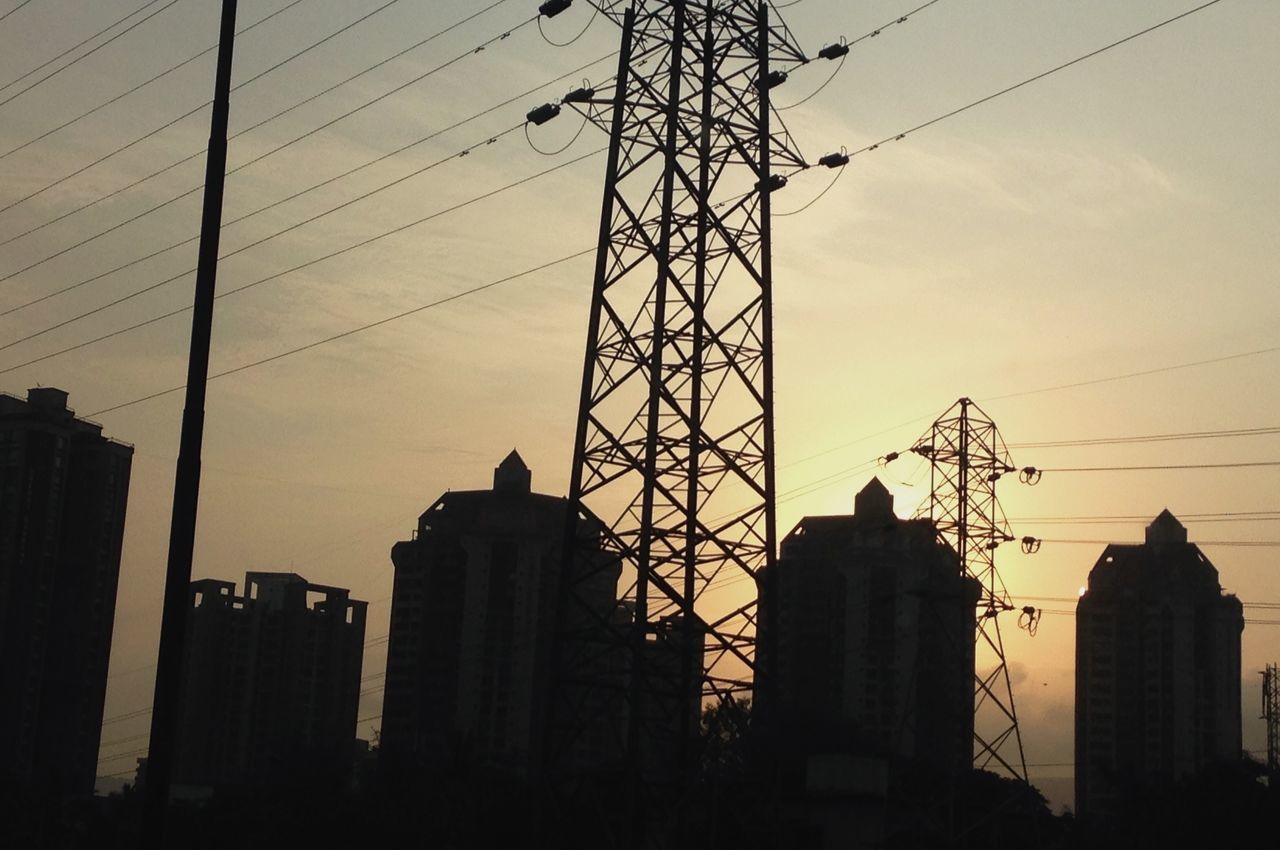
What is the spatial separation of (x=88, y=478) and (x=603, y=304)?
103142 mm

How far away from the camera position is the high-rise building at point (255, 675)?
17738 cm

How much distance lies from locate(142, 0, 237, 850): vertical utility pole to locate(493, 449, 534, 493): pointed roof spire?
132117 millimetres

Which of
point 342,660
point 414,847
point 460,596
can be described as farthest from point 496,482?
point 414,847

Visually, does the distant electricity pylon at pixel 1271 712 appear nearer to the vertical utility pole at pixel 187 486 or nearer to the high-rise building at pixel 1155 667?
the high-rise building at pixel 1155 667

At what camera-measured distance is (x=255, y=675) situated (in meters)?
179

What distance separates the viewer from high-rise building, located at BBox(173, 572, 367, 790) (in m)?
177

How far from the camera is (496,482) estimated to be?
156625 mm

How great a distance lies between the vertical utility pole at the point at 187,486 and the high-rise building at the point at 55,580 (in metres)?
108

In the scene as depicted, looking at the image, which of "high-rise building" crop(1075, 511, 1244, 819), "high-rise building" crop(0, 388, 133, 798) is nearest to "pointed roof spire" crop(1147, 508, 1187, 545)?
"high-rise building" crop(1075, 511, 1244, 819)

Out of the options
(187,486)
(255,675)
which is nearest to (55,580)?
(255,675)

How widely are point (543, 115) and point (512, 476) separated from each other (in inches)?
4815

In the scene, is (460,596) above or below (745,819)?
above

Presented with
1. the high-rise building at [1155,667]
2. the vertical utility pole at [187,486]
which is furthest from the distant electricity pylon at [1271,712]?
the vertical utility pole at [187,486]

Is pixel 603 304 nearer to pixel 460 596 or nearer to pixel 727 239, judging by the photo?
pixel 727 239
